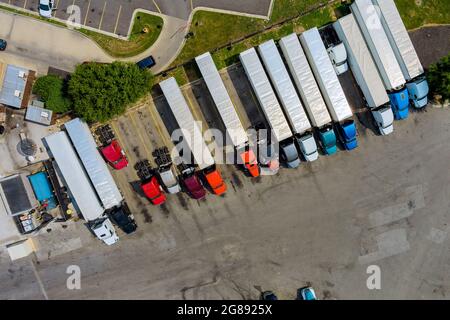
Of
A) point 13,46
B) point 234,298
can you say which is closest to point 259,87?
point 234,298

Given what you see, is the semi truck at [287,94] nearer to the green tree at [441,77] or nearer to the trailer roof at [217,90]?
the trailer roof at [217,90]

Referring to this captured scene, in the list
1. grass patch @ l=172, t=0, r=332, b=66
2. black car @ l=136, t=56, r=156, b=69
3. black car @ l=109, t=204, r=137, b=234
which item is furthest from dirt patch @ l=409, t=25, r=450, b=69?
black car @ l=109, t=204, r=137, b=234

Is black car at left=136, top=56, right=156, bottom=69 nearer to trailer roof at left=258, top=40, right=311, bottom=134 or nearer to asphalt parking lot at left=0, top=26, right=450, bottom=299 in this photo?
trailer roof at left=258, top=40, right=311, bottom=134

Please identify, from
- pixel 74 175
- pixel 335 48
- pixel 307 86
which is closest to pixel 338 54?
pixel 335 48

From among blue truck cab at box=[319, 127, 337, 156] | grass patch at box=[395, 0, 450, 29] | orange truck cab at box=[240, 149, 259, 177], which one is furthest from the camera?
grass patch at box=[395, 0, 450, 29]

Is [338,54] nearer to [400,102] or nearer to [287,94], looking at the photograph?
[287,94]

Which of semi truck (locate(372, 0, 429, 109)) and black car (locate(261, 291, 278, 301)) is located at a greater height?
semi truck (locate(372, 0, 429, 109))
